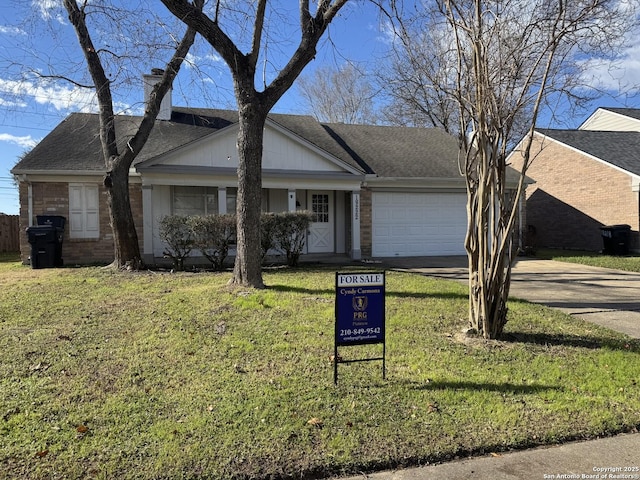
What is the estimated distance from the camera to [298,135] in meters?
14.1

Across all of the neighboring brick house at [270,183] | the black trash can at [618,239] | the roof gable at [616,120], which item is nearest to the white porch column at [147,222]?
the neighboring brick house at [270,183]

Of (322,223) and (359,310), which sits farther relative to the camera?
(322,223)

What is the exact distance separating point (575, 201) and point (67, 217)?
19417 millimetres

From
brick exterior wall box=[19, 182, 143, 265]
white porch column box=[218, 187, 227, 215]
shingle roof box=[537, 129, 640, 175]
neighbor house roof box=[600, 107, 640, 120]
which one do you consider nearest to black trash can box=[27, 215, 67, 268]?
brick exterior wall box=[19, 182, 143, 265]

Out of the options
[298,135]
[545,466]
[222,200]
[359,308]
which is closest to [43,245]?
[222,200]

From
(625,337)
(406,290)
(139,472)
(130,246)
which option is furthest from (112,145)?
(625,337)

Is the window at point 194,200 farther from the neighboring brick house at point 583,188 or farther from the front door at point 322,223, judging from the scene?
the neighboring brick house at point 583,188

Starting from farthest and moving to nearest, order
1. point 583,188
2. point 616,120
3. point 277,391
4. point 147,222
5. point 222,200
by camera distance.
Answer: point 616,120 < point 583,188 < point 222,200 < point 147,222 < point 277,391

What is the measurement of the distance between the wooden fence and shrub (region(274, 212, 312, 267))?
14.3 metres

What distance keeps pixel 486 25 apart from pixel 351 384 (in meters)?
4.64

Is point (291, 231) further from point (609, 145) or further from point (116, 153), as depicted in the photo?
point (609, 145)

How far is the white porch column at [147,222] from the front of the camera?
43.1 feet

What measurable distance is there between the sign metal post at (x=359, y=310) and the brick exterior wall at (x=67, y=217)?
11.0 meters

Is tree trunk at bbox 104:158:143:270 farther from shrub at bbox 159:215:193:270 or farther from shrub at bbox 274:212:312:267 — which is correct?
shrub at bbox 274:212:312:267
